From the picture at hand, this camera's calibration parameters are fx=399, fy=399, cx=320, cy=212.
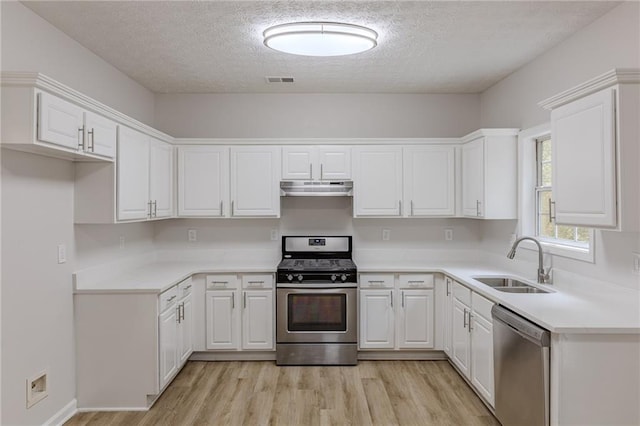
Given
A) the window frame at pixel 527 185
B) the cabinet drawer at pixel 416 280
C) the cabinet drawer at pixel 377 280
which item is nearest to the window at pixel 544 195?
the window frame at pixel 527 185

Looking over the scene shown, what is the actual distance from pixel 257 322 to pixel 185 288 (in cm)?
76

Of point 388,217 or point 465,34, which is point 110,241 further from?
point 465,34

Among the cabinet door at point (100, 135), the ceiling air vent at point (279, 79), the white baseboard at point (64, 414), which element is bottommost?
the white baseboard at point (64, 414)

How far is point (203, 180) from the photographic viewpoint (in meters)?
4.12

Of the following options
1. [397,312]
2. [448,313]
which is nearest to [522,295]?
[448,313]

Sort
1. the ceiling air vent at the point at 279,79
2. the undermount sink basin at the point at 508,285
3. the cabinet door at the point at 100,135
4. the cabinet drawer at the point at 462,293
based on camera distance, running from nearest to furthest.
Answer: the cabinet door at the point at 100,135, the undermount sink basin at the point at 508,285, the cabinet drawer at the point at 462,293, the ceiling air vent at the point at 279,79

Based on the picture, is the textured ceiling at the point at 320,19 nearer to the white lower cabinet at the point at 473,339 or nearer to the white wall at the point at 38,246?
the white wall at the point at 38,246

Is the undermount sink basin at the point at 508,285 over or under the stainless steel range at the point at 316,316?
over

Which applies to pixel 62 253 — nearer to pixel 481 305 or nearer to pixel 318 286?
pixel 318 286

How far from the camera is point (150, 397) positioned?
3006mm

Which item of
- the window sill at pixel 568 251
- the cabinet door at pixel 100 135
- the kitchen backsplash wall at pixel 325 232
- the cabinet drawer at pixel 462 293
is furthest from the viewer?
the kitchen backsplash wall at pixel 325 232

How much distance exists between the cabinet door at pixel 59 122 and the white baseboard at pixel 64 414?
5.94 ft

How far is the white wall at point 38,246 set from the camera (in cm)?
232

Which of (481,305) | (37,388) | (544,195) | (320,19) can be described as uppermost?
(320,19)
